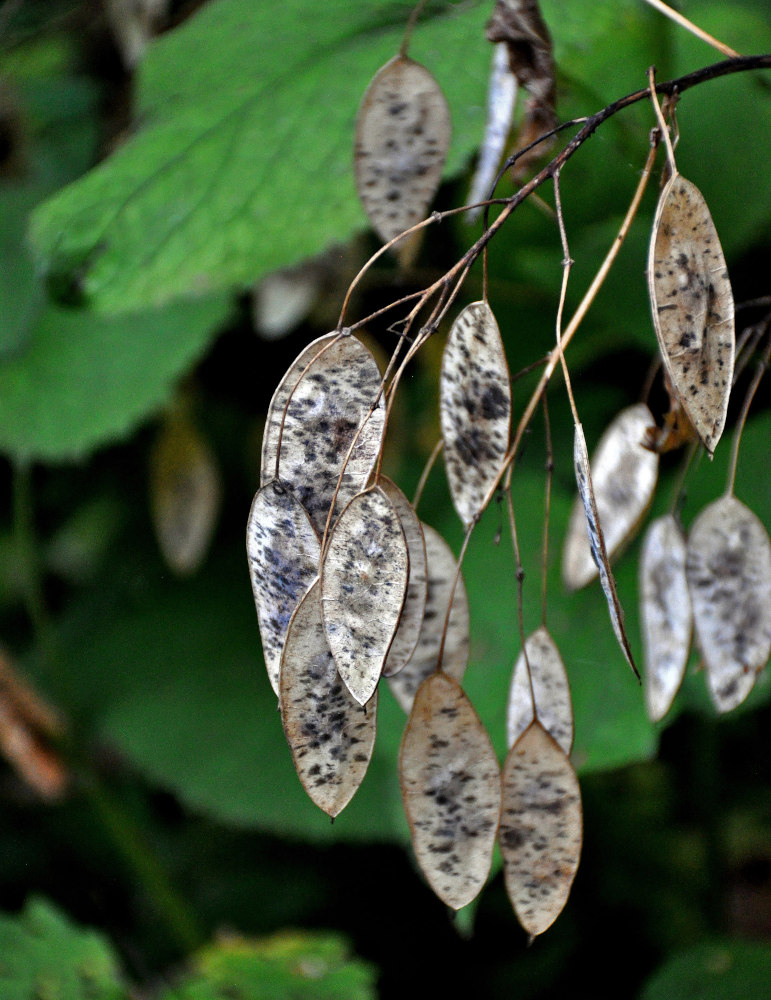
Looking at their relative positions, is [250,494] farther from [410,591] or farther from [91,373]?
[410,591]

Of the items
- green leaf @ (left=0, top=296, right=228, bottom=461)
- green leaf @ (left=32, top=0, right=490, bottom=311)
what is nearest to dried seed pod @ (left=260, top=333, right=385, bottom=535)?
green leaf @ (left=32, top=0, right=490, bottom=311)

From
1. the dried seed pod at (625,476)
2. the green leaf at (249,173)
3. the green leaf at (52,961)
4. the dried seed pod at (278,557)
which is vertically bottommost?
the green leaf at (52,961)

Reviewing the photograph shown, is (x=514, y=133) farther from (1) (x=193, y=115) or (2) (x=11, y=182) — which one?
(2) (x=11, y=182)

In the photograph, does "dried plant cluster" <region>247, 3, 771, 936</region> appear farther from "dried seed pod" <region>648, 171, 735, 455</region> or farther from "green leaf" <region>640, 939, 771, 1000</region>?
"green leaf" <region>640, 939, 771, 1000</region>

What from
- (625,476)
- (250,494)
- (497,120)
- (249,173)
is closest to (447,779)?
(625,476)

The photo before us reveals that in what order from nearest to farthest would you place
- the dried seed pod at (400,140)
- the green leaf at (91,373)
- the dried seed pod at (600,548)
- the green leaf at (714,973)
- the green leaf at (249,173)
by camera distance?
the dried seed pod at (600,548) → the dried seed pod at (400,140) → the green leaf at (249,173) → the green leaf at (714,973) → the green leaf at (91,373)

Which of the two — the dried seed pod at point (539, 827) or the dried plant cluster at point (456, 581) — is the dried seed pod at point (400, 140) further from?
the dried seed pod at point (539, 827)

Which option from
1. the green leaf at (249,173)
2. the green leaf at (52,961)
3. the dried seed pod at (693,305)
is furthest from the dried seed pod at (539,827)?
the green leaf at (52,961)
